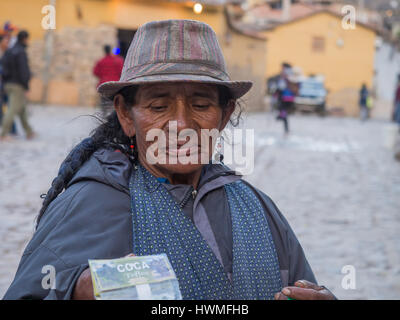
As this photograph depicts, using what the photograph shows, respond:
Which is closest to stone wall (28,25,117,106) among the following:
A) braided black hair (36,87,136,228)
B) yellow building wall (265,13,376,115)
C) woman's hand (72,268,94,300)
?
yellow building wall (265,13,376,115)

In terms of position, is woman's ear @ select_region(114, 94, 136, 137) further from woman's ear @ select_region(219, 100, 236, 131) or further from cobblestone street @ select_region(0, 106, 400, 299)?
woman's ear @ select_region(219, 100, 236, 131)

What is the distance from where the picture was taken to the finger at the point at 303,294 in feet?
5.65

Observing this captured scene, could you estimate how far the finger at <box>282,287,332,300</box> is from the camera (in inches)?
67.8

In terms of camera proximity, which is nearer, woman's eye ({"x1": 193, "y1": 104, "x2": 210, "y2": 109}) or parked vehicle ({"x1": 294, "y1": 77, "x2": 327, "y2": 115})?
woman's eye ({"x1": 193, "y1": 104, "x2": 210, "y2": 109})

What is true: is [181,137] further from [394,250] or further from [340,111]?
[340,111]

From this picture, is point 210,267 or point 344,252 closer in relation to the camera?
point 210,267

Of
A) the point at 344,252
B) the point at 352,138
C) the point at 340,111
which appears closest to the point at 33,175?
the point at 344,252

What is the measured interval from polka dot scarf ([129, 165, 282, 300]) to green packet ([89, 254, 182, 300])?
1.26 feet

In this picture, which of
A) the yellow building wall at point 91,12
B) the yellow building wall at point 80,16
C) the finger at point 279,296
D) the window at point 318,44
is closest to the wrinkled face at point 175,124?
the finger at point 279,296

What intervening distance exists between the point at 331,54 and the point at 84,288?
33.8 m

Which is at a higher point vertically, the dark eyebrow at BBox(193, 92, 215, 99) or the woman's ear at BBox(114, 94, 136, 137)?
the dark eyebrow at BBox(193, 92, 215, 99)

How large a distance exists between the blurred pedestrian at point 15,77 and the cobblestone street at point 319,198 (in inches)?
19.1
